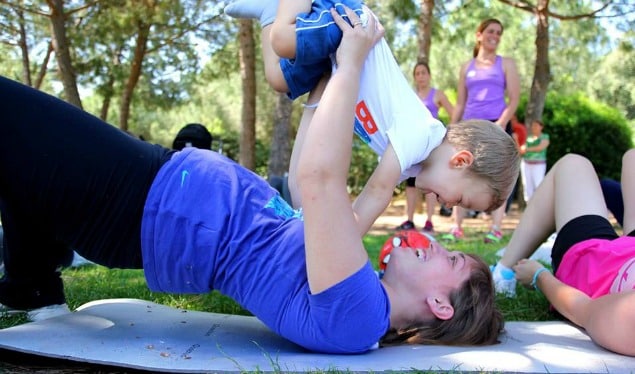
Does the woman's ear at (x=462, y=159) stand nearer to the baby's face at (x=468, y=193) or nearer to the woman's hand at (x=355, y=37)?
the baby's face at (x=468, y=193)

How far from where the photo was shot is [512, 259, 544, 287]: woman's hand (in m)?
2.94

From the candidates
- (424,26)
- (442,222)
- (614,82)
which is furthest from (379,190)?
(614,82)

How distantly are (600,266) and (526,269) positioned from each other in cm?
45

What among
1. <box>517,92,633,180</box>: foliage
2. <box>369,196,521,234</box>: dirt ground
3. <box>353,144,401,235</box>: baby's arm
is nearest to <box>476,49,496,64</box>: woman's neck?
<box>369,196,521,234</box>: dirt ground

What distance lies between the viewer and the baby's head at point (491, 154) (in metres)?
2.33

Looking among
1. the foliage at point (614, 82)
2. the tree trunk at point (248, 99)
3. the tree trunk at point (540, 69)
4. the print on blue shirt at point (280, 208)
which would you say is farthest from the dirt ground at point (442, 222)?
the foliage at point (614, 82)

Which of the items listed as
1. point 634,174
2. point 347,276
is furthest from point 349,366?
point 634,174

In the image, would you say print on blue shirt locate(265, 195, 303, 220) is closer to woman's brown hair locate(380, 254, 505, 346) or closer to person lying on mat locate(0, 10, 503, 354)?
person lying on mat locate(0, 10, 503, 354)

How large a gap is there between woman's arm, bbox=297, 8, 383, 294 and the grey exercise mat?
0.32 meters

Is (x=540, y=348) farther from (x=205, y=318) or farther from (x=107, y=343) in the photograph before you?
(x=107, y=343)

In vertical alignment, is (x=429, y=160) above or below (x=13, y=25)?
below

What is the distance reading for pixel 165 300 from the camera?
10.6 feet

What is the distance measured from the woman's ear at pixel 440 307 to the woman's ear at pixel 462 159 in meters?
0.53

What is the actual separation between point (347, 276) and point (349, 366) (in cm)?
30
